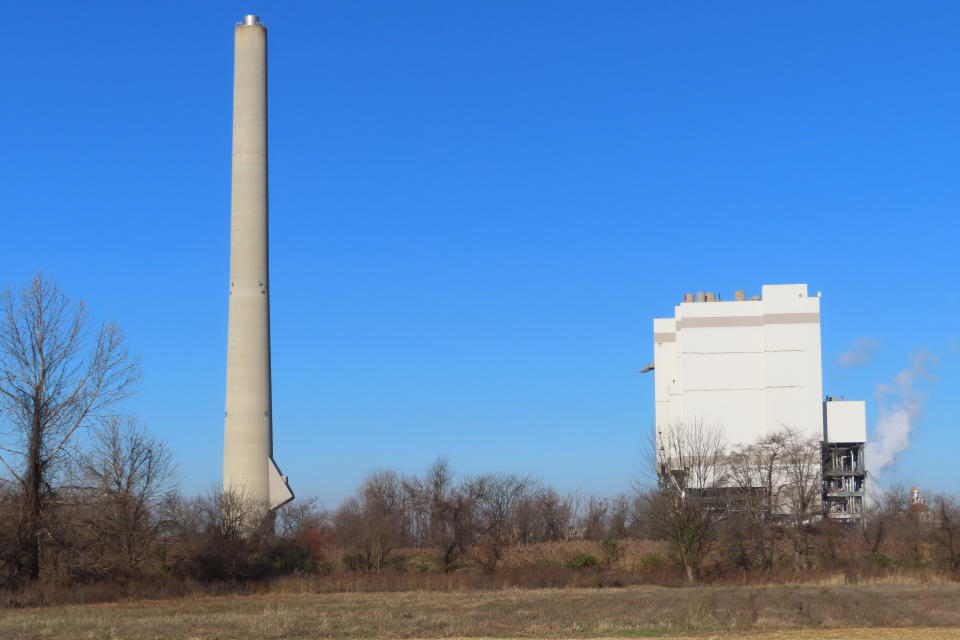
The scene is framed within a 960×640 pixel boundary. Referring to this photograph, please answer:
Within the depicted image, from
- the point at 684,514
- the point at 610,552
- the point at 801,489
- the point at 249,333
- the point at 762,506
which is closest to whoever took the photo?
the point at 684,514

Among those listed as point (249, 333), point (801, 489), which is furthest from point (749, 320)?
point (249, 333)

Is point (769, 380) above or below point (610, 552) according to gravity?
above

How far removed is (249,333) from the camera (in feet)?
169

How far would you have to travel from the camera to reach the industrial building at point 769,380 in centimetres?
7438

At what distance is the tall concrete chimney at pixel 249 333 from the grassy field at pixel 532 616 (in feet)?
53.8

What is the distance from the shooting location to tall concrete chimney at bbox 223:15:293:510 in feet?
170

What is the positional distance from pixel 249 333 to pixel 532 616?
27.7m

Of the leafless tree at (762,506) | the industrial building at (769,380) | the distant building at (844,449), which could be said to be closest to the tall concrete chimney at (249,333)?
the leafless tree at (762,506)

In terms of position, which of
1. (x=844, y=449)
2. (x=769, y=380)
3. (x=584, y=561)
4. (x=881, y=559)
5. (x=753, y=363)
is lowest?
(x=584, y=561)

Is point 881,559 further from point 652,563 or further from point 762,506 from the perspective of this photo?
point 652,563

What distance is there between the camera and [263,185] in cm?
5303

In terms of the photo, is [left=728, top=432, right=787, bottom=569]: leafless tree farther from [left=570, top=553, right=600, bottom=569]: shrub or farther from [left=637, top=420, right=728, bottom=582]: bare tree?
[left=570, top=553, right=600, bottom=569]: shrub

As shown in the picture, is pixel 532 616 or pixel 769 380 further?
pixel 769 380

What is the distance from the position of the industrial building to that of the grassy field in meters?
39.5
